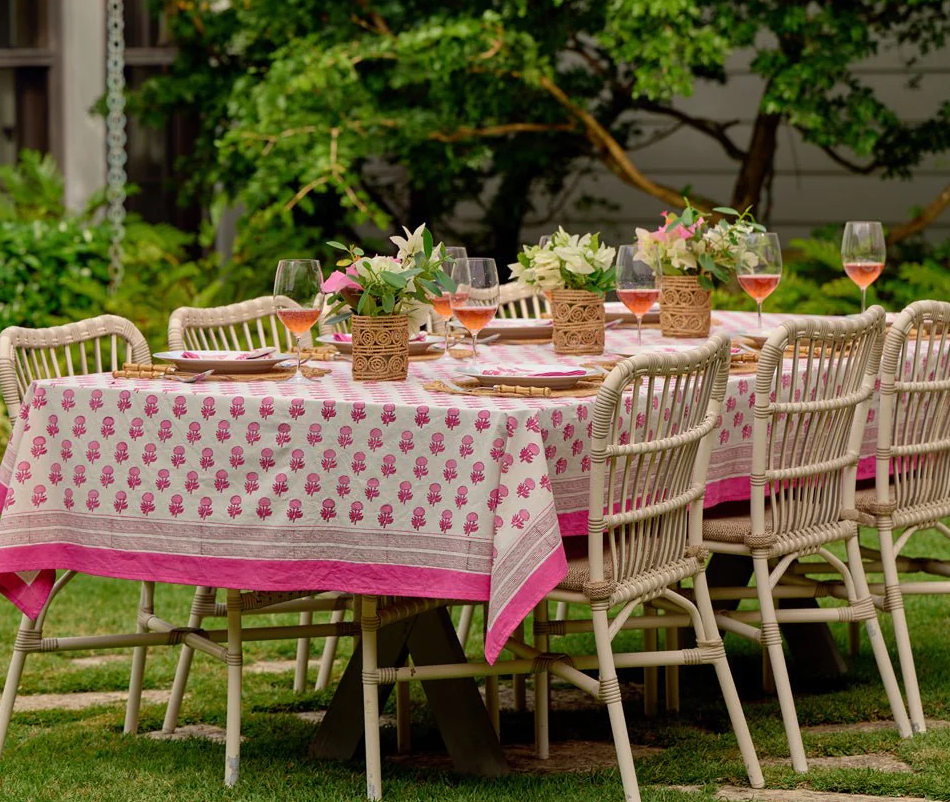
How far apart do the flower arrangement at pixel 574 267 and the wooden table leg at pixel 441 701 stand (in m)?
1.04

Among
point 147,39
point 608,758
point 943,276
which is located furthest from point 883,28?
point 608,758

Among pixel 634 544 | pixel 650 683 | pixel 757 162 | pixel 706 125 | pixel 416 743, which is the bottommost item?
pixel 416 743

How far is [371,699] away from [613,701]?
567mm

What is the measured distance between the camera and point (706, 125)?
10.1 meters

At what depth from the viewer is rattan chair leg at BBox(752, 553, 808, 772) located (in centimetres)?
379

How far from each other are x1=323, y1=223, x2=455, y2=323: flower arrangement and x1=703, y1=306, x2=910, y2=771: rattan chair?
854 millimetres

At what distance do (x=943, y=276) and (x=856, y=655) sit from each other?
412 cm

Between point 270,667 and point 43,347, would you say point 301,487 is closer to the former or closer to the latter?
point 43,347

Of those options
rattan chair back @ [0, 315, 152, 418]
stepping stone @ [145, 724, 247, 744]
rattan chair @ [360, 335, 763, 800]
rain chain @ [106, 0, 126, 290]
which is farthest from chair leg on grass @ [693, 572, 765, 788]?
rain chain @ [106, 0, 126, 290]

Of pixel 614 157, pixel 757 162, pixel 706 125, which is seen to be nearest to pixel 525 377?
pixel 614 157

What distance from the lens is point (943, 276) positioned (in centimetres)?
863

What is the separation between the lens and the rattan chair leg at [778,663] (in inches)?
149

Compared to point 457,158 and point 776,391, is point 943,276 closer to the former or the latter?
point 457,158

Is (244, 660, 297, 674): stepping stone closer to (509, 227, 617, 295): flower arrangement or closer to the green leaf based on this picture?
(509, 227, 617, 295): flower arrangement
